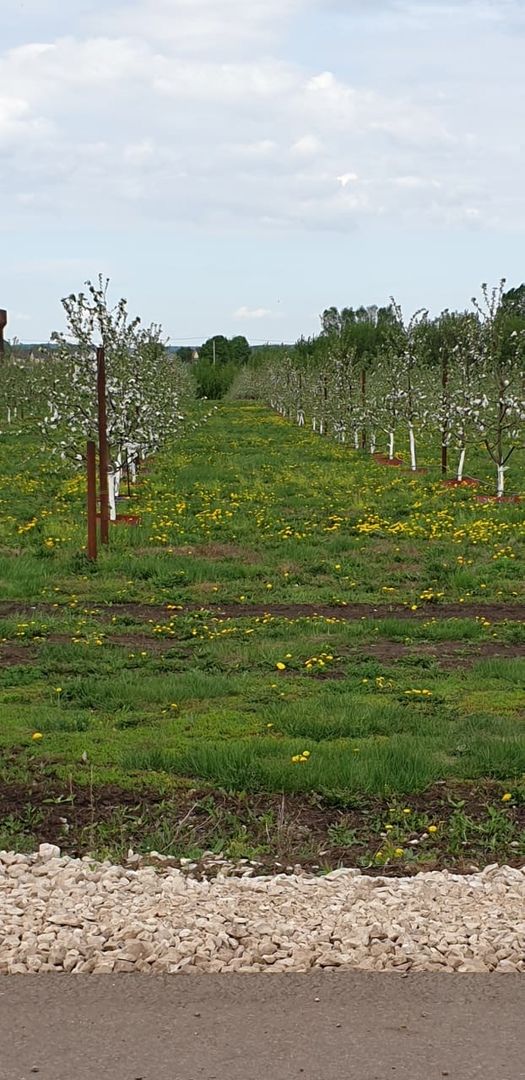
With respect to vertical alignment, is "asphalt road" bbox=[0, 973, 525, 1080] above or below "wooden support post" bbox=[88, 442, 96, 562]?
below

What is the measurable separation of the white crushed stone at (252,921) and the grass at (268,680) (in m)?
0.42

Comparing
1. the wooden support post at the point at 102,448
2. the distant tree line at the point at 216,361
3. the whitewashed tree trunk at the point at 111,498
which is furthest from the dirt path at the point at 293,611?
the distant tree line at the point at 216,361

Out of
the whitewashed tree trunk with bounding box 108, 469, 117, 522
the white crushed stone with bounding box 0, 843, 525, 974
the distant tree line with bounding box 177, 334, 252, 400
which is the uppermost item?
the distant tree line with bounding box 177, 334, 252, 400

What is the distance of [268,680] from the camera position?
29.2 feet

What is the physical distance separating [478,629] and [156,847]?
231 inches

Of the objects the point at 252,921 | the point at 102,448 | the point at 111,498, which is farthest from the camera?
the point at 111,498

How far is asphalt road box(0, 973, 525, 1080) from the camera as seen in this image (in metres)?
3.50

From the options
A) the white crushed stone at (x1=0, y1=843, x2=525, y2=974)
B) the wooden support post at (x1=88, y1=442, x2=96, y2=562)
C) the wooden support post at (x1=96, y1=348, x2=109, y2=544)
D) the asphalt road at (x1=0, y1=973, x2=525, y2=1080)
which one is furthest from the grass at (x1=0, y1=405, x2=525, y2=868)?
the asphalt road at (x1=0, y1=973, x2=525, y2=1080)

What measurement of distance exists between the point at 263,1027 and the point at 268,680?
17.0 ft

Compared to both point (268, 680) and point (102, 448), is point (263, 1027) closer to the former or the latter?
point (268, 680)

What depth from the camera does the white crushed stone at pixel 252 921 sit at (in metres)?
4.19

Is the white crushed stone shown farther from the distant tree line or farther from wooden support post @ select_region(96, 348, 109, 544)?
the distant tree line

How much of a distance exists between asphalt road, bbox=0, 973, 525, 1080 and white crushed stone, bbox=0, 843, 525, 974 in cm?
11

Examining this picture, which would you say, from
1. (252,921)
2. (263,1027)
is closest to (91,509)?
(252,921)
